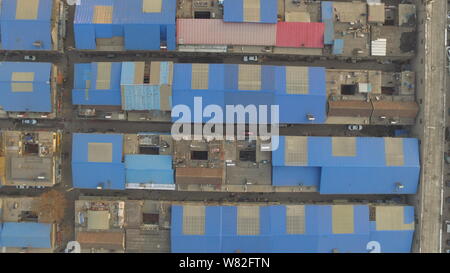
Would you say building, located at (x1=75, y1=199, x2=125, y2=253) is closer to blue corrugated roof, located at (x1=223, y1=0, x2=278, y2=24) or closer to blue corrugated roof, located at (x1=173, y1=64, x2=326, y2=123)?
blue corrugated roof, located at (x1=173, y1=64, x2=326, y2=123)

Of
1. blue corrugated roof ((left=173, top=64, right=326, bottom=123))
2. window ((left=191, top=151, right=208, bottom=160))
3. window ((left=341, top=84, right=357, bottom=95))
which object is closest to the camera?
blue corrugated roof ((left=173, top=64, right=326, bottom=123))

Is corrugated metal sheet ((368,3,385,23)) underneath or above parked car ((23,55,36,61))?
above

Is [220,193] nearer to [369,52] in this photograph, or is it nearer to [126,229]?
[126,229]

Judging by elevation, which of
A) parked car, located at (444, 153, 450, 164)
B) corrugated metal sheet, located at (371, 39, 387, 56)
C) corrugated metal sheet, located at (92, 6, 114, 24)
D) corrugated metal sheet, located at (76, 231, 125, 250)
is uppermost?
corrugated metal sheet, located at (92, 6, 114, 24)

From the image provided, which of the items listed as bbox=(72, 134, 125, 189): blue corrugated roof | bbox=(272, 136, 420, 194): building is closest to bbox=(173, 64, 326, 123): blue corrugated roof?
bbox=(272, 136, 420, 194): building

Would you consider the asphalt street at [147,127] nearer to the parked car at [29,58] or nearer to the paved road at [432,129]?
the parked car at [29,58]

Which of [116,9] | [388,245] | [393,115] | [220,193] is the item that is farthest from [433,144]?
[116,9]

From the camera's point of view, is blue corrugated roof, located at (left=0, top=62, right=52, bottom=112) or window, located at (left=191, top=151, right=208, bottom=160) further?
window, located at (left=191, top=151, right=208, bottom=160)
